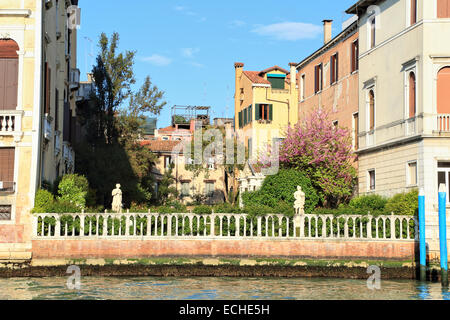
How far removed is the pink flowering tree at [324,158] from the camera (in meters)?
28.1

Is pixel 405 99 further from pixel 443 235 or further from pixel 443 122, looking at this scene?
pixel 443 235

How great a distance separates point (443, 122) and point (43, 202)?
1320 cm

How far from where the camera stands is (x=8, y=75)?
21.7 m

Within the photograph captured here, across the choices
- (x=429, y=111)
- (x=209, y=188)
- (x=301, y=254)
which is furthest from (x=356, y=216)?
(x=209, y=188)

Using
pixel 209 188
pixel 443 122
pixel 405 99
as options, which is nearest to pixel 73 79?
pixel 405 99

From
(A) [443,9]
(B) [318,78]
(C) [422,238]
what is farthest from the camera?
(B) [318,78]

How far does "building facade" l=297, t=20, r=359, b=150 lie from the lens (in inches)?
1150

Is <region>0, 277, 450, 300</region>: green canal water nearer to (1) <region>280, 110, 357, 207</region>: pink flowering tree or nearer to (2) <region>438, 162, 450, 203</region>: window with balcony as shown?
(2) <region>438, 162, 450, 203</region>: window with balcony

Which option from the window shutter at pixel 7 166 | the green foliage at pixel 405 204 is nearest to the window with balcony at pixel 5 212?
the window shutter at pixel 7 166

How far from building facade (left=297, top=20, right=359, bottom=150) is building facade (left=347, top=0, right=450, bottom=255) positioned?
4.68 feet

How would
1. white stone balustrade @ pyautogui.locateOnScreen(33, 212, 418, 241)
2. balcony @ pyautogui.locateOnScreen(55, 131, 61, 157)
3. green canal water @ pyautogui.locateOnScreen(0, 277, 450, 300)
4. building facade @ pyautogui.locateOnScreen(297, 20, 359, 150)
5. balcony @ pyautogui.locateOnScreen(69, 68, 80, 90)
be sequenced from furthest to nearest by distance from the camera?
balcony @ pyautogui.locateOnScreen(69, 68, 80, 90) < building facade @ pyautogui.locateOnScreen(297, 20, 359, 150) < balcony @ pyautogui.locateOnScreen(55, 131, 61, 157) < white stone balustrade @ pyautogui.locateOnScreen(33, 212, 418, 241) < green canal water @ pyautogui.locateOnScreen(0, 277, 450, 300)

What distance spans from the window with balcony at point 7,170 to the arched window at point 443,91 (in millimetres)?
13970
